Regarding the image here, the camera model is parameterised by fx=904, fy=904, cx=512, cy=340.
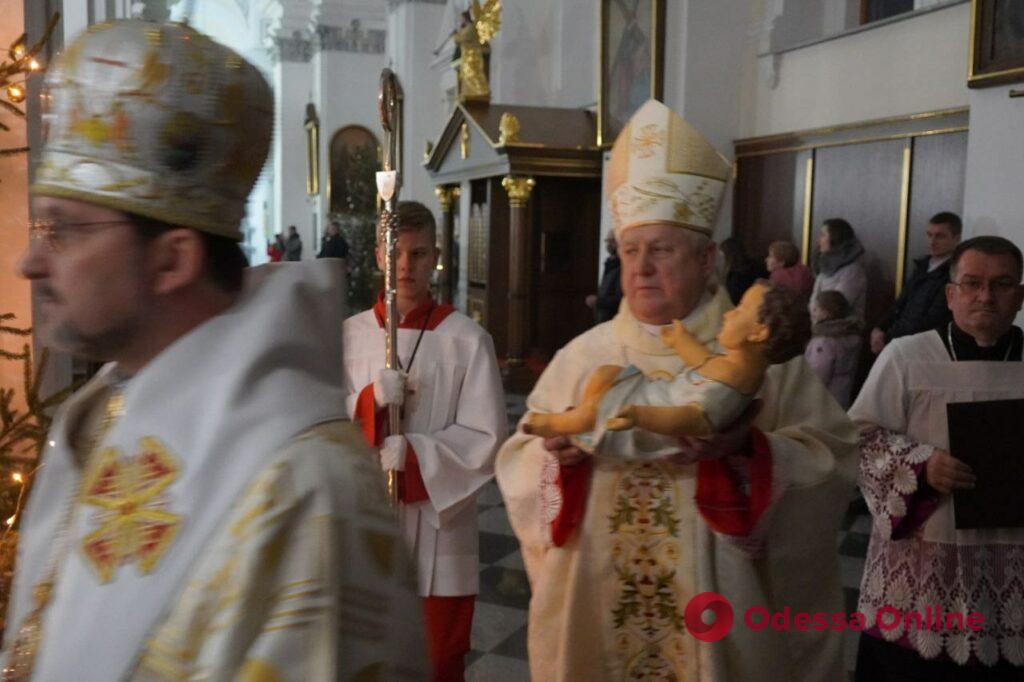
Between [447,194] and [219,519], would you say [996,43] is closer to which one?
[219,519]

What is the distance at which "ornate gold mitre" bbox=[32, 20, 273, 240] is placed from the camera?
104cm

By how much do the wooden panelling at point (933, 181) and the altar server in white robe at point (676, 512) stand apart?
17.9 feet

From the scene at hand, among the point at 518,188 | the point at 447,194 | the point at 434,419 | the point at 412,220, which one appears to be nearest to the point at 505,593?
the point at 434,419

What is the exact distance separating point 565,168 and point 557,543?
28.2 feet

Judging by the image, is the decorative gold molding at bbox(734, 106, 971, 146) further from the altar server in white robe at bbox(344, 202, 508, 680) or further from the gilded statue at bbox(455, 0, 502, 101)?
the altar server in white robe at bbox(344, 202, 508, 680)

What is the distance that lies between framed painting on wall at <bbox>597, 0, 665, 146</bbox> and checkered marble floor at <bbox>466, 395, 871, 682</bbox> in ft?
16.6

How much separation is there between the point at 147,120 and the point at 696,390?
44.2 inches

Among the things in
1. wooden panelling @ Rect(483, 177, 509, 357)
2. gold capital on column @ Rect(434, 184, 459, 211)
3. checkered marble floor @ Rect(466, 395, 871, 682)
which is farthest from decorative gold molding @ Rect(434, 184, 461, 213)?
checkered marble floor @ Rect(466, 395, 871, 682)

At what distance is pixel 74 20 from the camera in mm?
4699

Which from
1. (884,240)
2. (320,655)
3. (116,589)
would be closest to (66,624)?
(116,589)

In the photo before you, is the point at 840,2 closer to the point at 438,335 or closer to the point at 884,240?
the point at 884,240

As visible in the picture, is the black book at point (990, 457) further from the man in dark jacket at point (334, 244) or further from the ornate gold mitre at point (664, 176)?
the man in dark jacket at point (334, 244)

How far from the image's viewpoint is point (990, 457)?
254 cm

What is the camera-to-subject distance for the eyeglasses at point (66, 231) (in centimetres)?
107
